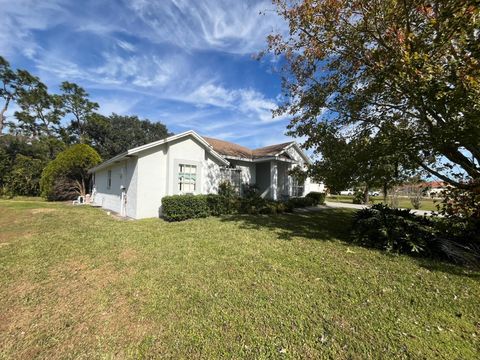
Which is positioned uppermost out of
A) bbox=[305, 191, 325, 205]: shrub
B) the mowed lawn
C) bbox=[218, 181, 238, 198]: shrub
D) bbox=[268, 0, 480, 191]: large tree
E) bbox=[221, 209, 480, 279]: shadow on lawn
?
bbox=[268, 0, 480, 191]: large tree

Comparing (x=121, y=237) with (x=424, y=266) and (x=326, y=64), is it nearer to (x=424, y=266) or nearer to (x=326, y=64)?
(x=424, y=266)

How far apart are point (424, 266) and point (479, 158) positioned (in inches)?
138

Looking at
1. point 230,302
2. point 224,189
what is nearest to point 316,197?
point 224,189

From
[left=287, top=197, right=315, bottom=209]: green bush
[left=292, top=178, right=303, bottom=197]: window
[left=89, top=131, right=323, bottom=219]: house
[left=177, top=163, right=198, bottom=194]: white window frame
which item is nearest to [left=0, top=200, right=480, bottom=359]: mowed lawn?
[left=89, top=131, right=323, bottom=219]: house

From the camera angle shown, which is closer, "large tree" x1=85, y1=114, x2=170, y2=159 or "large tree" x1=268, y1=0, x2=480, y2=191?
"large tree" x1=268, y1=0, x2=480, y2=191

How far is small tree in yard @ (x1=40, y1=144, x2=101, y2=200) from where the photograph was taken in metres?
21.8

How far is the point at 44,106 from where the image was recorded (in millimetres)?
36031


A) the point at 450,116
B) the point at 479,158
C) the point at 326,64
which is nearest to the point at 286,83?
the point at 326,64

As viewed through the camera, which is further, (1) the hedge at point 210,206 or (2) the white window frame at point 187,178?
(2) the white window frame at point 187,178

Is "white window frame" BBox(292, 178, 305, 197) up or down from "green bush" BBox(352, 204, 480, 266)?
up

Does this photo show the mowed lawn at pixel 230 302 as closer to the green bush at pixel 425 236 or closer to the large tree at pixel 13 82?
the green bush at pixel 425 236

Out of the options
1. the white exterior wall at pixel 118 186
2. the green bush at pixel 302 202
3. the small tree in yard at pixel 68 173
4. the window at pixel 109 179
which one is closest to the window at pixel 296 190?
the green bush at pixel 302 202

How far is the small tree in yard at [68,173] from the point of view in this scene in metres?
21.8

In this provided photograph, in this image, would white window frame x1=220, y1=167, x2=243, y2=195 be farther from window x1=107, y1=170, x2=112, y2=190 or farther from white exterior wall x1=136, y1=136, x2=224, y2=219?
window x1=107, y1=170, x2=112, y2=190
